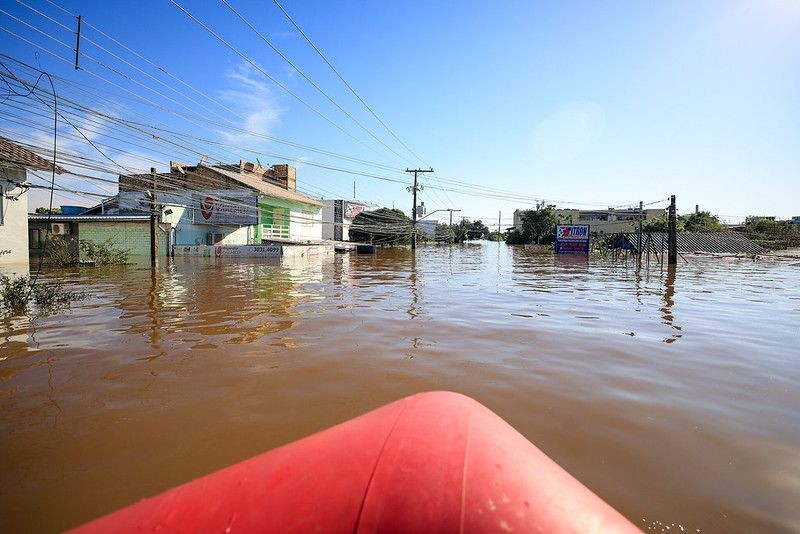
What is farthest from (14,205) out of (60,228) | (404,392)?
(404,392)

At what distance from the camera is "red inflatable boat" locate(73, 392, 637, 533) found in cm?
128

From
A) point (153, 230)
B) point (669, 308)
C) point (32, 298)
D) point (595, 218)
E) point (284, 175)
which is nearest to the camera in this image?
point (669, 308)

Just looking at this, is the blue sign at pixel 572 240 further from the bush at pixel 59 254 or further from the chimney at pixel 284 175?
the bush at pixel 59 254

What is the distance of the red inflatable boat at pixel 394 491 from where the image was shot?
4.18 feet

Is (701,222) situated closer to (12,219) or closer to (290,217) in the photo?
(290,217)

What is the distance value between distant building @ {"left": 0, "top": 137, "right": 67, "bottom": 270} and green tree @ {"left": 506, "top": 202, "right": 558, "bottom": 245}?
207 ft

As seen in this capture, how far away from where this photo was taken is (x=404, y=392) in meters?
4.38

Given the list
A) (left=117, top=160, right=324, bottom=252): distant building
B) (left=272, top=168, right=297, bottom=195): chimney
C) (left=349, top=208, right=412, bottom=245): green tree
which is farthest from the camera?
(left=349, top=208, right=412, bottom=245): green tree

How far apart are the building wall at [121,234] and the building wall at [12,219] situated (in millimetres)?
10255

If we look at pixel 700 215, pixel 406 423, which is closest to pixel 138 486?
pixel 406 423

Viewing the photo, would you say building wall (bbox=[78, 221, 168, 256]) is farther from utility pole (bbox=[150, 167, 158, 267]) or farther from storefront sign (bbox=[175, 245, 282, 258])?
utility pole (bbox=[150, 167, 158, 267])

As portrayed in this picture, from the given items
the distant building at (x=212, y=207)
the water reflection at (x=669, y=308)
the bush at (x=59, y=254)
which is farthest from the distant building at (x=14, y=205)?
the water reflection at (x=669, y=308)

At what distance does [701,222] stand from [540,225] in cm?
2198

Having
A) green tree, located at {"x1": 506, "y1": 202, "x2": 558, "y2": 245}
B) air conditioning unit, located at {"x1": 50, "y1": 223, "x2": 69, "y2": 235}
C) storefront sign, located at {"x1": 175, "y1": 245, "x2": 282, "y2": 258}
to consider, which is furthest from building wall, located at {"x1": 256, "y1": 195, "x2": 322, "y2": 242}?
green tree, located at {"x1": 506, "y1": 202, "x2": 558, "y2": 245}
